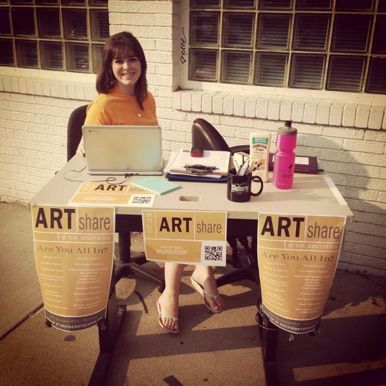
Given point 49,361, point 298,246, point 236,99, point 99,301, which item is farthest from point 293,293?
point 236,99

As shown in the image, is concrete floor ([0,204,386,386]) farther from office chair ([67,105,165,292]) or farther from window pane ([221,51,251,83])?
window pane ([221,51,251,83])

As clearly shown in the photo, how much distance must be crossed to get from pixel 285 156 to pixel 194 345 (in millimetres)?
1159

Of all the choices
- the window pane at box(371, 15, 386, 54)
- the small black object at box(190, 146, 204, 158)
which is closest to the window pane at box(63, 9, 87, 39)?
the small black object at box(190, 146, 204, 158)

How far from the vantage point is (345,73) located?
2705 mm

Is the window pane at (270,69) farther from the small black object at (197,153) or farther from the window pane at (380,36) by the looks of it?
the small black object at (197,153)

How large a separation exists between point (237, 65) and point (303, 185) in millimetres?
1366

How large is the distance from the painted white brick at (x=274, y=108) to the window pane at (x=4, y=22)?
92.8 inches

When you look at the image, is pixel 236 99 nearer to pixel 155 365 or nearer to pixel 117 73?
pixel 117 73

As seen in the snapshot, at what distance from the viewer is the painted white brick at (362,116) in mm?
2535

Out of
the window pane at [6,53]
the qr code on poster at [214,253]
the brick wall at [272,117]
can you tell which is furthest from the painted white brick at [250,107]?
the window pane at [6,53]

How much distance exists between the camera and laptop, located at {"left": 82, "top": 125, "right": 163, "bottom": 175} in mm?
1786

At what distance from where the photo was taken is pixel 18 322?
7.66 feet

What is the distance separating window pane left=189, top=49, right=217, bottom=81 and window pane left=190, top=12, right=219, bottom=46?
7 centimetres

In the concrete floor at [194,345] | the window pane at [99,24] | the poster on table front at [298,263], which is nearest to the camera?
the poster on table front at [298,263]
